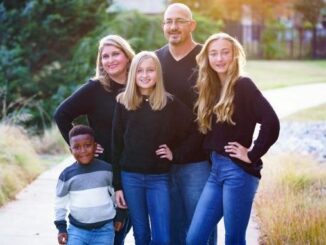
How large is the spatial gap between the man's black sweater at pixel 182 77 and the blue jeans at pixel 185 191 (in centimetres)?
11

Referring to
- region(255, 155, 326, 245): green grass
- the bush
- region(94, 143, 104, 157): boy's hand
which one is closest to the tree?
the bush

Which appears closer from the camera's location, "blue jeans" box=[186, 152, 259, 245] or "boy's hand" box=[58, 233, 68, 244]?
"blue jeans" box=[186, 152, 259, 245]

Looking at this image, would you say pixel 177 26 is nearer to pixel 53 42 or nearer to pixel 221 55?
pixel 221 55

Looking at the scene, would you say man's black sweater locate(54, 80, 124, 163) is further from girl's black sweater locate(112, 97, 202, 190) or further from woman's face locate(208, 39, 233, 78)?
woman's face locate(208, 39, 233, 78)

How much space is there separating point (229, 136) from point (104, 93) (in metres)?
0.97

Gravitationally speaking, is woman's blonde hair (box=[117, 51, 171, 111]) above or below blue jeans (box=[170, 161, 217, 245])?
above

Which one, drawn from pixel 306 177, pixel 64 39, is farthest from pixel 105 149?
pixel 64 39

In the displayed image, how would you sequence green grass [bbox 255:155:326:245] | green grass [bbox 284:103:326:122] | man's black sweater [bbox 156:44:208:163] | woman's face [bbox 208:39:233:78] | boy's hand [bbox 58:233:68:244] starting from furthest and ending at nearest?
green grass [bbox 284:103:326:122] → green grass [bbox 255:155:326:245] → man's black sweater [bbox 156:44:208:163] → boy's hand [bbox 58:233:68:244] → woman's face [bbox 208:39:233:78]

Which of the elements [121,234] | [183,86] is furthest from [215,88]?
[121,234]

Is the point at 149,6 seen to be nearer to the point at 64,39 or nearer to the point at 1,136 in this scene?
the point at 64,39

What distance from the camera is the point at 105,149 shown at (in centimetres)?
419

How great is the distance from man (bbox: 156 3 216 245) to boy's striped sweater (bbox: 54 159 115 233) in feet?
1.83

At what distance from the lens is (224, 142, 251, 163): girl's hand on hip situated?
369cm

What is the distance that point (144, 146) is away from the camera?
13.1 feet
